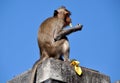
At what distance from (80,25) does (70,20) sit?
0.60 meters

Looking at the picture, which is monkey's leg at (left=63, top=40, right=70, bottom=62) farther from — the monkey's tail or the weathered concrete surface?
the monkey's tail

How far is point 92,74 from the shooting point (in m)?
6.35

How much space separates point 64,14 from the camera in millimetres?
7598

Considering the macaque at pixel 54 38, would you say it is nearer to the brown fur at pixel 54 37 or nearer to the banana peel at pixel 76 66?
the brown fur at pixel 54 37

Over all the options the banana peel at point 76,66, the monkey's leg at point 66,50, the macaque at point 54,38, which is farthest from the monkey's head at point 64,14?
the banana peel at point 76,66

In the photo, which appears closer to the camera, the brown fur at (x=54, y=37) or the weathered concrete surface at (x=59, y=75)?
the weathered concrete surface at (x=59, y=75)

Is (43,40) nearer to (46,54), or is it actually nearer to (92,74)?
(46,54)

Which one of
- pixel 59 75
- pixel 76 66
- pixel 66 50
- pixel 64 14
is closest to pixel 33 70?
pixel 59 75

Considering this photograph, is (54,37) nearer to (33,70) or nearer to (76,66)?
(76,66)

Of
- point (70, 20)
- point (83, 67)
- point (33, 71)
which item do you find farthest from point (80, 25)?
point (33, 71)

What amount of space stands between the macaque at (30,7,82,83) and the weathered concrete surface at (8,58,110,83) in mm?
387

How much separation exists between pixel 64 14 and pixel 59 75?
229cm

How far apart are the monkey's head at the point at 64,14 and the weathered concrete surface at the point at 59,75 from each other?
162 centimetres

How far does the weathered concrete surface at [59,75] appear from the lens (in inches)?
220
